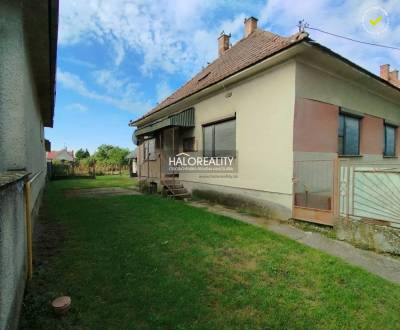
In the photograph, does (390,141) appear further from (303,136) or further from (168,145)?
(168,145)

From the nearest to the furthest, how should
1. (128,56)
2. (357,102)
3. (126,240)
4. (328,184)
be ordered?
(126,240), (328,184), (357,102), (128,56)

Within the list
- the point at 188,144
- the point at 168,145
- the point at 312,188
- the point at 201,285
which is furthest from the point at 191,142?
the point at 201,285

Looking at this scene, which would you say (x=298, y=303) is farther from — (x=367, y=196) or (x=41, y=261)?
(x=41, y=261)

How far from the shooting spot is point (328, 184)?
20.7 ft

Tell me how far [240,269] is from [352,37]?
1047cm

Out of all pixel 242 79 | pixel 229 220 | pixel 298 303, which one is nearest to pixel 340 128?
pixel 242 79

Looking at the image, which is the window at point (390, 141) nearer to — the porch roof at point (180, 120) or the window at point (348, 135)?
the window at point (348, 135)

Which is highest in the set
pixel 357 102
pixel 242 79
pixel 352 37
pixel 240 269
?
pixel 352 37

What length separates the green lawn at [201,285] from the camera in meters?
2.52

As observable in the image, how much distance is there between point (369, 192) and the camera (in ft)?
16.7

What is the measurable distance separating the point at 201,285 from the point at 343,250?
10.5 feet

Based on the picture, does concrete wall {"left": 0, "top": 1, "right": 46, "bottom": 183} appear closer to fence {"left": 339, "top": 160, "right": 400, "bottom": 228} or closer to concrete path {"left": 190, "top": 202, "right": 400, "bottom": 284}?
concrete path {"left": 190, "top": 202, "right": 400, "bottom": 284}

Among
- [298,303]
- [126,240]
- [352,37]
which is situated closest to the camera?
[298,303]

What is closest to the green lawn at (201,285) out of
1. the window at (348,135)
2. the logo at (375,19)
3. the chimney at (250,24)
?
the window at (348,135)
